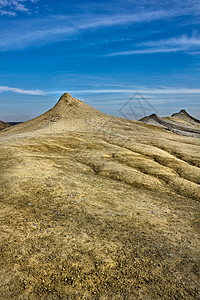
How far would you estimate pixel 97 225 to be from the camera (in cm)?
976

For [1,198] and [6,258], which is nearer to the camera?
[6,258]

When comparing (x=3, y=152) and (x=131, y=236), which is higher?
(x=3, y=152)

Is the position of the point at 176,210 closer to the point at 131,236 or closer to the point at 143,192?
the point at 143,192

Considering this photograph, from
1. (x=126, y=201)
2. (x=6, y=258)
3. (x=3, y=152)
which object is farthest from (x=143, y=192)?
(x=3, y=152)

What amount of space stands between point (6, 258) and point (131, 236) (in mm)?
4910

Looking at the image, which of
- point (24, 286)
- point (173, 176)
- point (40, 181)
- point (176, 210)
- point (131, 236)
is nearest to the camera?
point (24, 286)

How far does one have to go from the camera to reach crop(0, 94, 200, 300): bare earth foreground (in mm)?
6504

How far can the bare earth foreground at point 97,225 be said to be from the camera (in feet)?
21.3

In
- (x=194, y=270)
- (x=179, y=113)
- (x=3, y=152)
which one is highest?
(x=179, y=113)

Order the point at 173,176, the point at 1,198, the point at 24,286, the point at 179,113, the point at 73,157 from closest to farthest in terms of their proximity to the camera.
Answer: the point at 24,286 → the point at 1,198 → the point at 173,176 → the point at 73,157 → the point at 179,113

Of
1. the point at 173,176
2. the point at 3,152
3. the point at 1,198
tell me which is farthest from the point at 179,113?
the point at 1,198

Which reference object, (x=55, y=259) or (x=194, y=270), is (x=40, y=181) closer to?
(x=55, y=259)

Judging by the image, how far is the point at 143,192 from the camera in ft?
49.9

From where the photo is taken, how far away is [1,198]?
11508mm
